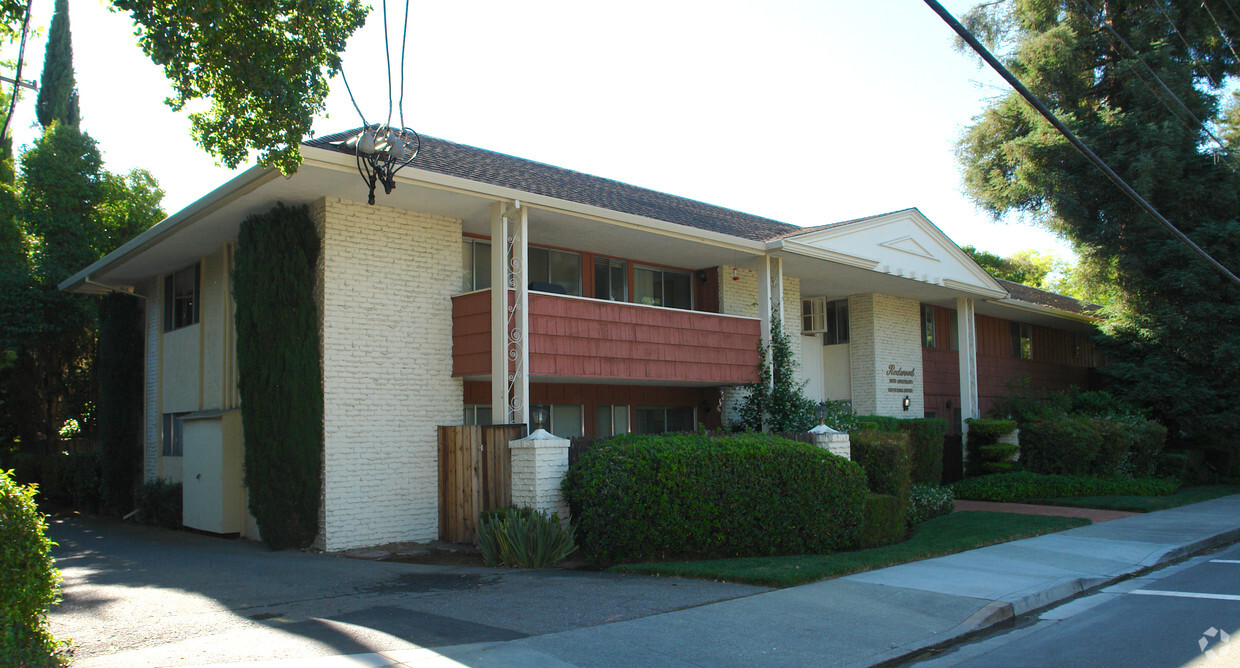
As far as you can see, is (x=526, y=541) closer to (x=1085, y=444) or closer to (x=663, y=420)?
(x=663, y=420)

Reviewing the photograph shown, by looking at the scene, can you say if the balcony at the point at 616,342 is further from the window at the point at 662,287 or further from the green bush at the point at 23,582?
the green bush at the point at 23,582

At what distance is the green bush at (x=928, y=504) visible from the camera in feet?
52.1

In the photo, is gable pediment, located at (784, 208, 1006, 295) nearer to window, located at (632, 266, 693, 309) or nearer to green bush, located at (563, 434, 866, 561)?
window, located at (632, 266, 693, 309)

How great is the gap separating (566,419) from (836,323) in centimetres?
979

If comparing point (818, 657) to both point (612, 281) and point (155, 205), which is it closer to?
point (612, 281)

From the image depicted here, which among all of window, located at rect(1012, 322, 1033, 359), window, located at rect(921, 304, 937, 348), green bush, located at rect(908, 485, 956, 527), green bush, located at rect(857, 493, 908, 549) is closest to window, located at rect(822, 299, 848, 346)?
window, located at rect(921, 304, 937, 348)

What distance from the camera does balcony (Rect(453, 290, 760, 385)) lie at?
13547 mm

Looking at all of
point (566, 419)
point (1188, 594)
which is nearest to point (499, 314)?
point (566, 419)

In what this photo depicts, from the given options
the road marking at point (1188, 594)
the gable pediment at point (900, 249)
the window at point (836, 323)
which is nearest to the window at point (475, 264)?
the gable pediment at point (900, 249)

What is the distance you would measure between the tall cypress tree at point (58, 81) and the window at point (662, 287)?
2379 cm

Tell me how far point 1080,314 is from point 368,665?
89.2 feet

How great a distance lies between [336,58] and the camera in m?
9.94
